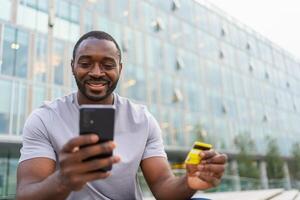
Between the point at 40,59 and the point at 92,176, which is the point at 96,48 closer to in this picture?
the point at 92,176

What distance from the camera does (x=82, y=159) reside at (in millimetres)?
1040

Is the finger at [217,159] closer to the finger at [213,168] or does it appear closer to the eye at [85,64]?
the finger at [213,168]

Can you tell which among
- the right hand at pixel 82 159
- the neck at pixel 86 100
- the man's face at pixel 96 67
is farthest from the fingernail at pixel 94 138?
the neck at pixel 86 100

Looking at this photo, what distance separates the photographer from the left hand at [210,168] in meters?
1.30

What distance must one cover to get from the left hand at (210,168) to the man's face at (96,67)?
2.41 ft

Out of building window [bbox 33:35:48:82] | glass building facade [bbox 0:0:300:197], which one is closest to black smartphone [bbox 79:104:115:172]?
glass building facade [bbox 0:0:300:197]

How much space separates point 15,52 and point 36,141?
1572 centimetres

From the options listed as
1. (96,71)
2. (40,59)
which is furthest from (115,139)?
(40,59)

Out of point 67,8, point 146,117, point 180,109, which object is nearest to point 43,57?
point 67,8

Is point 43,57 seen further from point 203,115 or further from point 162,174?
point 162,174

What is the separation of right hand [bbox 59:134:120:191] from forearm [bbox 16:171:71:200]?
125 mm

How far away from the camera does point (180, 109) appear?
2402cm

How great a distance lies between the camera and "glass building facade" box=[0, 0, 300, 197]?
16141 mm

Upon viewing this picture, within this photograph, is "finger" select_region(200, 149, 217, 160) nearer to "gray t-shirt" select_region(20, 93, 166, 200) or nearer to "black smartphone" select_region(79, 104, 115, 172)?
"black smartphone" select_region(79, 104, 115, 172)
